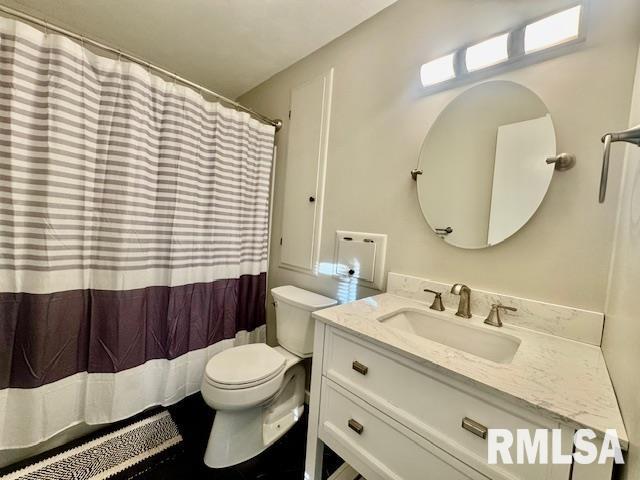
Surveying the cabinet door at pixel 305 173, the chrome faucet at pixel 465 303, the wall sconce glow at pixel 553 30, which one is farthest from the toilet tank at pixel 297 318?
the wall sconce glow at pixel 553 30

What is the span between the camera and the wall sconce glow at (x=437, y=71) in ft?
3.55

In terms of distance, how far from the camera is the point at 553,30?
→ 86 cm

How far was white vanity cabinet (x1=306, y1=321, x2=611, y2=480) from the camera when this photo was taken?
22.3 inches

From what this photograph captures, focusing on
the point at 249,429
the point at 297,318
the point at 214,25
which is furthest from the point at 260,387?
the point at 214,25

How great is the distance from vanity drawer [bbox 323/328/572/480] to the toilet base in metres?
0.67

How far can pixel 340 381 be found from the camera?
90 cm

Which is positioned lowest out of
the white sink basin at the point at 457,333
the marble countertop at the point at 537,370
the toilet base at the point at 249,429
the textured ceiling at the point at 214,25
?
the toilet base at the point at 249,429

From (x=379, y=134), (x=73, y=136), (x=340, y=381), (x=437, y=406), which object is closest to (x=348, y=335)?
(x=340, y=381)

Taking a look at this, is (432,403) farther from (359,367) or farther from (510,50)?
(510,50)

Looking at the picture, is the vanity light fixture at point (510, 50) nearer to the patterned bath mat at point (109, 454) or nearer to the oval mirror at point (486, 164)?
the oval mirror at point (486, 164)

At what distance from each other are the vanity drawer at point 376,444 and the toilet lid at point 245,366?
15.1 inches

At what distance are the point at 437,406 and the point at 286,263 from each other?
4.48 feet

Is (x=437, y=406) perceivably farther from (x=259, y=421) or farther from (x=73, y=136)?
(x=73, y=136)

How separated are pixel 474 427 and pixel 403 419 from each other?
20 cm
